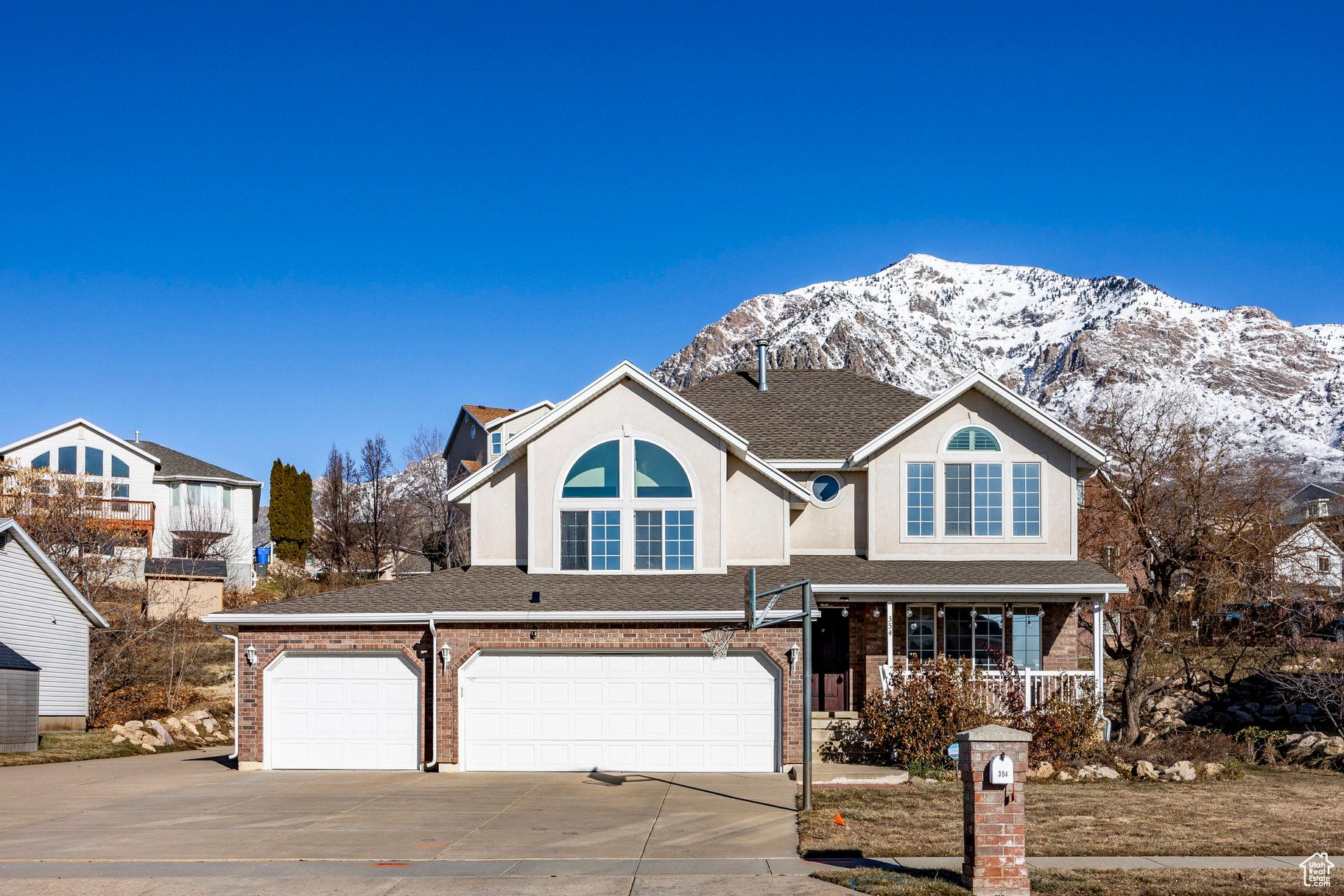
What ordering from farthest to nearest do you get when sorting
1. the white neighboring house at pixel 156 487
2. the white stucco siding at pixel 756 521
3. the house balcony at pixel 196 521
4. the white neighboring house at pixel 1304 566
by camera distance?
the house balcony at pixel 196 521
the white neighboring house at pixel 156 487
the white neighboring house at pixel 1304 566
the white stucco siding at pixel 756 521

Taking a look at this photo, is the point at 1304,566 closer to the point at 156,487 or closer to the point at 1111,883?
the point at 1111,883

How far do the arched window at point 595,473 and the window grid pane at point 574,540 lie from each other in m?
0.40

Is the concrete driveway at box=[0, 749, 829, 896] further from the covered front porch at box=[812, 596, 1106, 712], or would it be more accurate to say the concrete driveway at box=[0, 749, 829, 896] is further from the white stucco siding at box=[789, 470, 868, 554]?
the white stucco siding at box=[789, 470, 868, 554]

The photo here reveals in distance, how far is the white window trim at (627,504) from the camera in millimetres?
21953

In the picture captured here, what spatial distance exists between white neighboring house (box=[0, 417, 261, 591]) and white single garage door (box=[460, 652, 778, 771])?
28.0 meters

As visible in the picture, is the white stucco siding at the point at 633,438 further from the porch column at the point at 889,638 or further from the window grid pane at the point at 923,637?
the window grid pane at the point at 923,637

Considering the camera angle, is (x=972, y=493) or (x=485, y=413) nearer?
(x=972, y=493)

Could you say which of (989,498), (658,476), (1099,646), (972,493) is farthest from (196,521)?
(1099,646)

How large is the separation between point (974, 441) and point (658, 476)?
21.6 feet

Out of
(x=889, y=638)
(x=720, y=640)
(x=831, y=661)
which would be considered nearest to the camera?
(x=720, y=640)

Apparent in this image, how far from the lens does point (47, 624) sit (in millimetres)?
28031

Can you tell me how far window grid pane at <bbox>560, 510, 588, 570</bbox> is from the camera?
870 inches

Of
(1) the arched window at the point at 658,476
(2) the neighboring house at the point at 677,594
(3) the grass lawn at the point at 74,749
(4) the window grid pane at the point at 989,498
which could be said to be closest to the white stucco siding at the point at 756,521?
(2) the neighboring house at the point at 677,594

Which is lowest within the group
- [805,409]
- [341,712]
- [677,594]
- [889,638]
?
[341,712]
